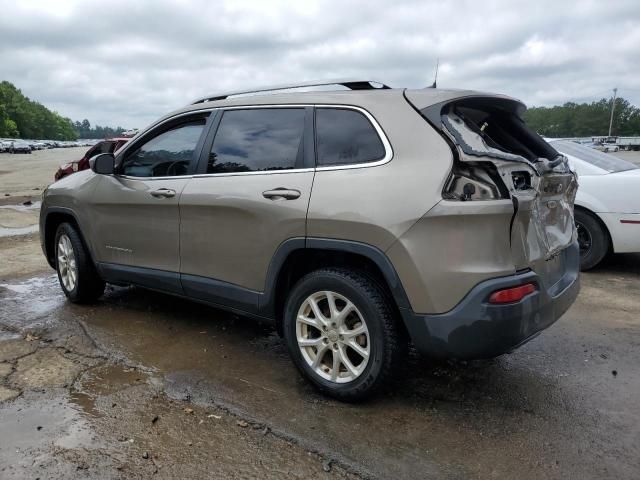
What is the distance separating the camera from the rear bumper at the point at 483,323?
265 centimetres

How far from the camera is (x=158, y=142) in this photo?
430 centimetres

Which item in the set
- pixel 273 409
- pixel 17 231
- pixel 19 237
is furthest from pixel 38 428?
pixel 17 231

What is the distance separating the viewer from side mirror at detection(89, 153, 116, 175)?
14.4 ft

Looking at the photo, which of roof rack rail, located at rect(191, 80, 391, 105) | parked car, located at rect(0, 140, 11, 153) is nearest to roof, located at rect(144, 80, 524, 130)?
roof rack rail, located at rect(191, 80, 391, 105)

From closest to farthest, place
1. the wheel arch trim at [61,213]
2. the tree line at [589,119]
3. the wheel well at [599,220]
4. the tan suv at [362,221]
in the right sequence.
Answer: the tan suv at [362,221]
the wheel arch trim at [61,213]
the wheel well at [599,220]
the tree line at [589,119]

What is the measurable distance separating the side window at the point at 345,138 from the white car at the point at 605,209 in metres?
3.90

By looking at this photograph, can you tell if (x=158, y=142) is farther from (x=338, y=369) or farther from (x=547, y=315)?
(x=547, y=315)

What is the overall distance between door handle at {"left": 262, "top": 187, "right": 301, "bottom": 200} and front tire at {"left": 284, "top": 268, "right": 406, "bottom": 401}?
48 cm

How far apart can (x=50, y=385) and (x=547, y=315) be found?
304 centimetres

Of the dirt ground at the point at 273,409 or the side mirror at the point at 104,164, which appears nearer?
the dirt ground at the point at 273,409

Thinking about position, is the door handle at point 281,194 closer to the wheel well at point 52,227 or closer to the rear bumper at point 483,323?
the rear bumper at point 483,323

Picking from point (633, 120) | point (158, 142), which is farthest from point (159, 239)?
point (633, 120)

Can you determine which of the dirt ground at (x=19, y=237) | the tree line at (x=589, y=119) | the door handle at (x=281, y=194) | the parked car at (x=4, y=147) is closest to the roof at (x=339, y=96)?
the door handle at (x=281, y=194)

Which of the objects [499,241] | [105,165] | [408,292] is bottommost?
[408,292]
